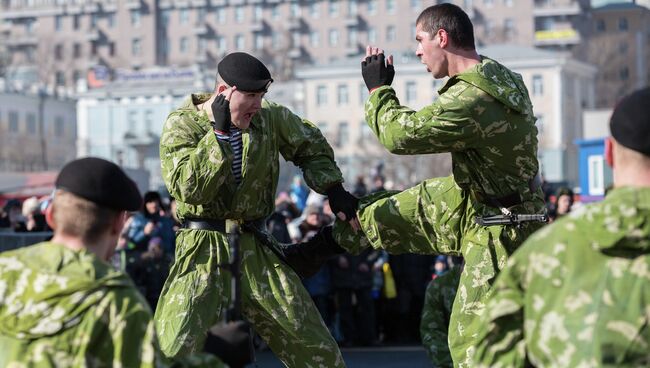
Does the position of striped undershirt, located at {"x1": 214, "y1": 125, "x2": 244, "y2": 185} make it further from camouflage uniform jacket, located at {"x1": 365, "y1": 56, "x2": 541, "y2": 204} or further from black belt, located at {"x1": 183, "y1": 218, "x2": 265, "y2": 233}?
camouflage uniform jacket, located at {"x1": 365, "y1": 56, "x2": 541, "y2": 204}

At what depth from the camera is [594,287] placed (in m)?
4.86

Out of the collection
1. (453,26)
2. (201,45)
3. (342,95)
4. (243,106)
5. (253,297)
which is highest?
(201,45)

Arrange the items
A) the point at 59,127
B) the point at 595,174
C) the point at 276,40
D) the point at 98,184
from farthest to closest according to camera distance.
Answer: the point at 276,40
the point at 59,127
the point at 595,174
the point at 98,184

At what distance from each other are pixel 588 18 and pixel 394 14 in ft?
59.6

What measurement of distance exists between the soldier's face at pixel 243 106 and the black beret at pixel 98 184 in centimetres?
259

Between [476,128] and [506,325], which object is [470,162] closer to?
[476,128]

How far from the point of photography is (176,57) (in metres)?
148

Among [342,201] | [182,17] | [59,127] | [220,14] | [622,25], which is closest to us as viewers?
[342,201]

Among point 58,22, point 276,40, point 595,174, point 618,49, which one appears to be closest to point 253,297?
point 595,174

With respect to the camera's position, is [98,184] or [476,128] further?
[476,128]

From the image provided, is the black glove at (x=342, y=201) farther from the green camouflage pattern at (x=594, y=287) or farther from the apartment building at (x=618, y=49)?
the apartment building at (x=618, y=49)

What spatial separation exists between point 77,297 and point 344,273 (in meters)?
12.1

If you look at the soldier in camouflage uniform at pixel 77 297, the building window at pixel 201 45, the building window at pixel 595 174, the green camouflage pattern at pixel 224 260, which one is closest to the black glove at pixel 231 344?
the soldier in camouflage uniform at pixel 77 297

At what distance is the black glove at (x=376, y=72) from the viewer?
25.4 ft
